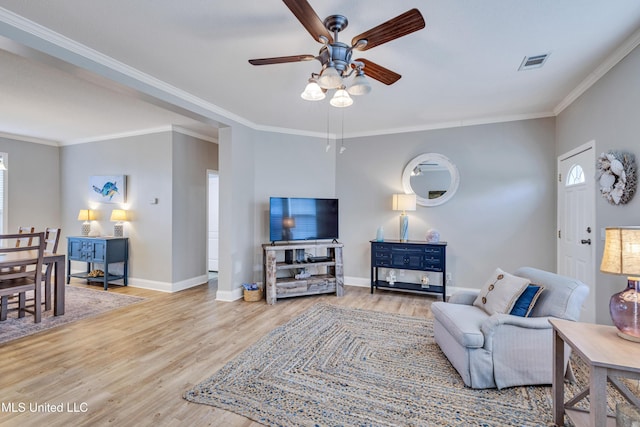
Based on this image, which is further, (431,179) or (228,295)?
(431,179)

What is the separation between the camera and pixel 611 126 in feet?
8.79

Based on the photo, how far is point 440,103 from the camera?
3.77 metres

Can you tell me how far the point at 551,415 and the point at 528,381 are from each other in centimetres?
32

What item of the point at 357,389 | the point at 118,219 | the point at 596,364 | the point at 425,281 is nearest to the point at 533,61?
the point at 596,364

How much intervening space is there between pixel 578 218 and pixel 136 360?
472cm

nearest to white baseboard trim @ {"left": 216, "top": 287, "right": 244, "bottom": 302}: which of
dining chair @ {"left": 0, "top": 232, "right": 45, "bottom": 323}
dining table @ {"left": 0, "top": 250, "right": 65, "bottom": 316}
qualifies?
dining table @ {"left": 0, "top": 250, "right": 65, "bottom": 316}

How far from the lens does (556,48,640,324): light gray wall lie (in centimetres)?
236

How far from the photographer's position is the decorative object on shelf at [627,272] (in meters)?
1.54

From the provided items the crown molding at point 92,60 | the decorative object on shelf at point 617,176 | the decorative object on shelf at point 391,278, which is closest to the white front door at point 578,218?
the decorative object on shelf at point 617,176

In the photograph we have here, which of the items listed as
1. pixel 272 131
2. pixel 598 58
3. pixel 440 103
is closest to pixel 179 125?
pixel 272 131

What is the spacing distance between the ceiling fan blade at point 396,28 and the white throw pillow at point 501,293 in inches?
79.8

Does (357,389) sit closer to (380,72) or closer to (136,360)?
(136,360)

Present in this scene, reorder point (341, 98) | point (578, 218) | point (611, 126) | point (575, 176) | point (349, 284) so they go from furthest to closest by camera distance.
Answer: point (349, 284)
point (575, 176)
point (578, 218)
point (611, 126)
point (341, 98)

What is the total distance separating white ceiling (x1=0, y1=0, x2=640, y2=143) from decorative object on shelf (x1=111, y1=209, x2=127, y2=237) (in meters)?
1.52
